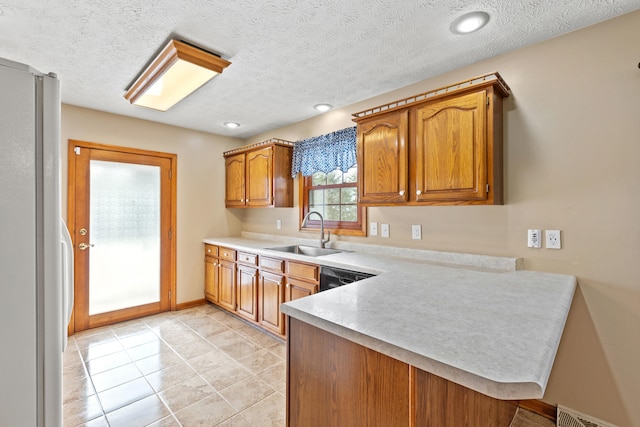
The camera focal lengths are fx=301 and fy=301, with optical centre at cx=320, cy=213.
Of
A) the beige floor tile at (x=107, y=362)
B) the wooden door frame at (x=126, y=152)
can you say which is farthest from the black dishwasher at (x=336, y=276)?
the wooden door frame at (x=126, y=152)

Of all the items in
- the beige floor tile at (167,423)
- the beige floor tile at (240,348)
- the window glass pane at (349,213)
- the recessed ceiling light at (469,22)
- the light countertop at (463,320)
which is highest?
the recessed ceiling light at (469,22)

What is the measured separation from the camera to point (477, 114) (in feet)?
6.30

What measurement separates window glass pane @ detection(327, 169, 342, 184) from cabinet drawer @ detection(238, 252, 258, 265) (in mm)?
1156

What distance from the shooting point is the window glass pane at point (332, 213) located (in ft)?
10.7

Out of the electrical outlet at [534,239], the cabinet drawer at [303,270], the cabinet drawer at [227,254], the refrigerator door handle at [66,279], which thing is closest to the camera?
the refrigerator door handle at [66,279]

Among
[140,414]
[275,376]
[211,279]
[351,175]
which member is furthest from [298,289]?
[211,279]

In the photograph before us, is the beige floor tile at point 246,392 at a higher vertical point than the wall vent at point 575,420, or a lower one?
lower

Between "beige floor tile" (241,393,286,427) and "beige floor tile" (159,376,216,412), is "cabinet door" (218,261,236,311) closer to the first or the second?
"beige floor tile" (159,376,216,412)

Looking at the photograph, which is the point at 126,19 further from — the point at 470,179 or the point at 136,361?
the point at 136,361

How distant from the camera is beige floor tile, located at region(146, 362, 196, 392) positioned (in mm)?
2207

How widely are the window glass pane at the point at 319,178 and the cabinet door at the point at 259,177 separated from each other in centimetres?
50

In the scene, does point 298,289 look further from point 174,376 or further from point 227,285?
point 227,285

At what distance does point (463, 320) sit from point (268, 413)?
4.81ft

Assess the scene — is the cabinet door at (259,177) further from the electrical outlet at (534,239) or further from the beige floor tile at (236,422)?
the electrical outlet at (534,239)
